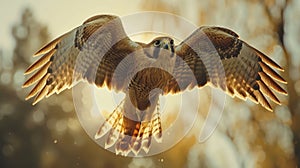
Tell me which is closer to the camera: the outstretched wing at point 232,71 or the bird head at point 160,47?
the bird head at point 160,47

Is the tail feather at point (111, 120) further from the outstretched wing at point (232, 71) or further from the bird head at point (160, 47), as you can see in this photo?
the bird head at point (160, 47)

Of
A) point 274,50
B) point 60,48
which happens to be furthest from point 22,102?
point 60,48

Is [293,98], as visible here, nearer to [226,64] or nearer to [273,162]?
[273,162]

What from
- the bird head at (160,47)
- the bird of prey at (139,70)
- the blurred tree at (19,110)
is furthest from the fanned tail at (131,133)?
the blurred tree at (19,110)

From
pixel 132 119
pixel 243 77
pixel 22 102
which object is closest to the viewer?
pixel 132 119

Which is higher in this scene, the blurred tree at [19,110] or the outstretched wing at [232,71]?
the outstretched wing at [232,71]

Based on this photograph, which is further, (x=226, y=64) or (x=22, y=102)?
(x=22, y=102)

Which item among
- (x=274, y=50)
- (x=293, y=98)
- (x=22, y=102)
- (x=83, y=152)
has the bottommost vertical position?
(x=83, y=152)
